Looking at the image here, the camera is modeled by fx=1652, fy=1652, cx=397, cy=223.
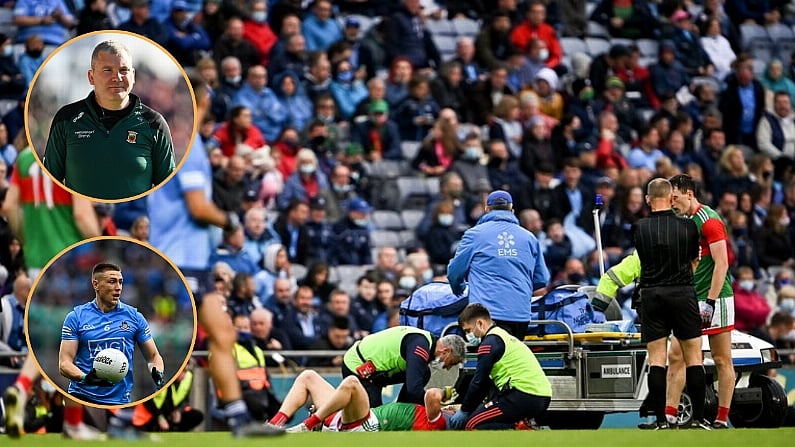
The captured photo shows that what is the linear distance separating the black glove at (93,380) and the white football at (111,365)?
23 millimetres

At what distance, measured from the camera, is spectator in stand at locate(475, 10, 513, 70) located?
21797 millimetres

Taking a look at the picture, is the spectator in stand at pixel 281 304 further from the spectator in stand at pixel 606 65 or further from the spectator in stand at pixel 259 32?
the spectator in stand at pixel 606 65

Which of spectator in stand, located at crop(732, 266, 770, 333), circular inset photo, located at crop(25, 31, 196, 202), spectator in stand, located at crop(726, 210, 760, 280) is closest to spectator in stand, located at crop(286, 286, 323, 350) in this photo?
spectator in stand, located at crop(732, 266, 770, 333)

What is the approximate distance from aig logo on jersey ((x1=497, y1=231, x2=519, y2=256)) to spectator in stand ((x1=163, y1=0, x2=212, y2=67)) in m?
6.80

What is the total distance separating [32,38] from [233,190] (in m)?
2.80

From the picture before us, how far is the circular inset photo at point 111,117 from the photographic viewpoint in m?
9.33

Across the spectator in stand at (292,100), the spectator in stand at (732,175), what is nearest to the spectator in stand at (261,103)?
the spectator in stand at (292,100)

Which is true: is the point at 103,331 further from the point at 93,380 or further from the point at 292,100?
the point at 292,100

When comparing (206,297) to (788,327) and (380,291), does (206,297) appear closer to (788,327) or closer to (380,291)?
(380,291)

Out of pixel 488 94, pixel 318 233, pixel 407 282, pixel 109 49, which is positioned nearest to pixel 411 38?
pixel 488 94

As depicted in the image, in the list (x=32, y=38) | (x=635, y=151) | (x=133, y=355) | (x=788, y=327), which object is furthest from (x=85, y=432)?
(x=635, y=151)

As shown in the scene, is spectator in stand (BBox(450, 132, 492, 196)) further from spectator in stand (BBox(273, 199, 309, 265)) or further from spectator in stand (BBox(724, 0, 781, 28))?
spectator in stand (BBox(724, 0, 781, 28))

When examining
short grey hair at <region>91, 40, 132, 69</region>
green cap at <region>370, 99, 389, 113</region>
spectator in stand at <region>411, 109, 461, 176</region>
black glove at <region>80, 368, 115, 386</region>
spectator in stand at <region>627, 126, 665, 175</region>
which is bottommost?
spectator in stand at <region>627, 126, 665, 175</region>

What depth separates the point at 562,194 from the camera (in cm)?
1970
